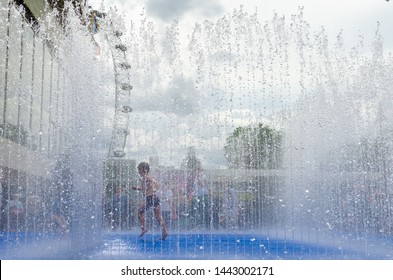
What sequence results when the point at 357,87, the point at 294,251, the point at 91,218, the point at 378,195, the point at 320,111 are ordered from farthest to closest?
the point at 320,111 < the point at 357,87 < the point at 378,195 < the point at 91,218 < the point at 294,251

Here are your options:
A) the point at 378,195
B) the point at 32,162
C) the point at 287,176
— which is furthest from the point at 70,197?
the point at 32,162

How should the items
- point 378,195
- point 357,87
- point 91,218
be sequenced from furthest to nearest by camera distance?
1. point 357,87
2. point 378,195
3. point 91,218

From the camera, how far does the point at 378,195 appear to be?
12539mm

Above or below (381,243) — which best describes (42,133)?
above

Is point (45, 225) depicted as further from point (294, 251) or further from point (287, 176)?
point (287, 176)

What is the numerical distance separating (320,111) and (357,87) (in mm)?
1398

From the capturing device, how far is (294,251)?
26.2 feet

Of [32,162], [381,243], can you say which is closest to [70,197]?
[381,243]

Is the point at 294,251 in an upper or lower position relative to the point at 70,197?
lower

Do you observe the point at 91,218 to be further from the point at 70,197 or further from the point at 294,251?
the point at 294,251

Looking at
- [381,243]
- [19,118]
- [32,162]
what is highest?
[19,118]

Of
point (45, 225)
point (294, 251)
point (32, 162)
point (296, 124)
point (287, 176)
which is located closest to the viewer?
point (294, 251)

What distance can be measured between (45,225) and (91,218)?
2895mm

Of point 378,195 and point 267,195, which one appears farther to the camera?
point 267,195
